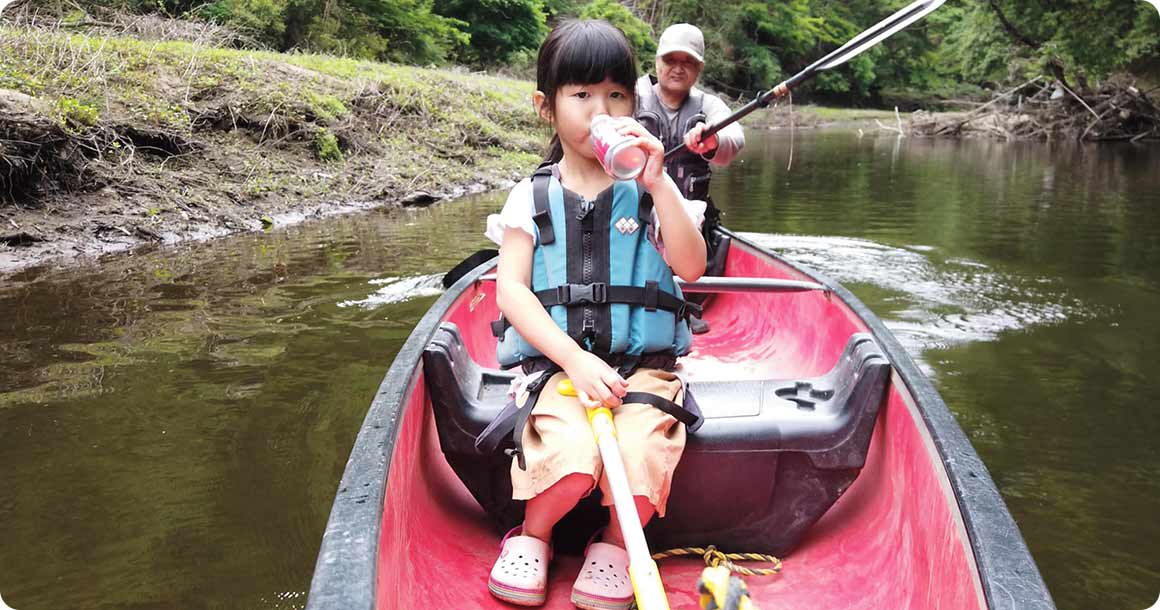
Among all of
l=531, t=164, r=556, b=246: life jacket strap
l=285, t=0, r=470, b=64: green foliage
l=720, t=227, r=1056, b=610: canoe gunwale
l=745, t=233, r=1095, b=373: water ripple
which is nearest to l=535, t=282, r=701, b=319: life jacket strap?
l=531, t=164, r=556, b=246: life jacket strap

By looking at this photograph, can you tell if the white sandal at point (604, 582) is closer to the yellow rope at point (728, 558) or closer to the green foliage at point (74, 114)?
the yellow rope at point (728, 558)

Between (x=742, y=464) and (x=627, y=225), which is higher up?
(x=627, y=225)

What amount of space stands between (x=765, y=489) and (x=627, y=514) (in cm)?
64

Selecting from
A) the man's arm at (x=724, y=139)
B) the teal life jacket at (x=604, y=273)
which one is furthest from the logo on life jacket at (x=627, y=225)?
the man's arm at (x=724, y=139)

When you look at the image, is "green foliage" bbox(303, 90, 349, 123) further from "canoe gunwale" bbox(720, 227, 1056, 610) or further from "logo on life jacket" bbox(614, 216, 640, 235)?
"canoe gunwale" bbox(720, 227, 1056, 610)

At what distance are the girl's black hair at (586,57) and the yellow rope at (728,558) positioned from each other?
1064 mm

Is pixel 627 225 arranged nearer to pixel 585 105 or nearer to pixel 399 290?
pixel 585 105

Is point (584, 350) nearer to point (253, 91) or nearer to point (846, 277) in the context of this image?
point (846, 277)

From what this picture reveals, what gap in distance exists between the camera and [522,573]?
1.76 m

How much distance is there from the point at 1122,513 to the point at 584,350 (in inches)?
82.6

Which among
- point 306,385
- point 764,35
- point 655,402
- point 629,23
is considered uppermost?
point 764,35

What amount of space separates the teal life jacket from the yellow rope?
0.47 m

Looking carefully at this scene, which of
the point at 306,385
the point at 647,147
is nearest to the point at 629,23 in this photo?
the point at 306,385

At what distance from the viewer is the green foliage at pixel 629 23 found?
2931cm
